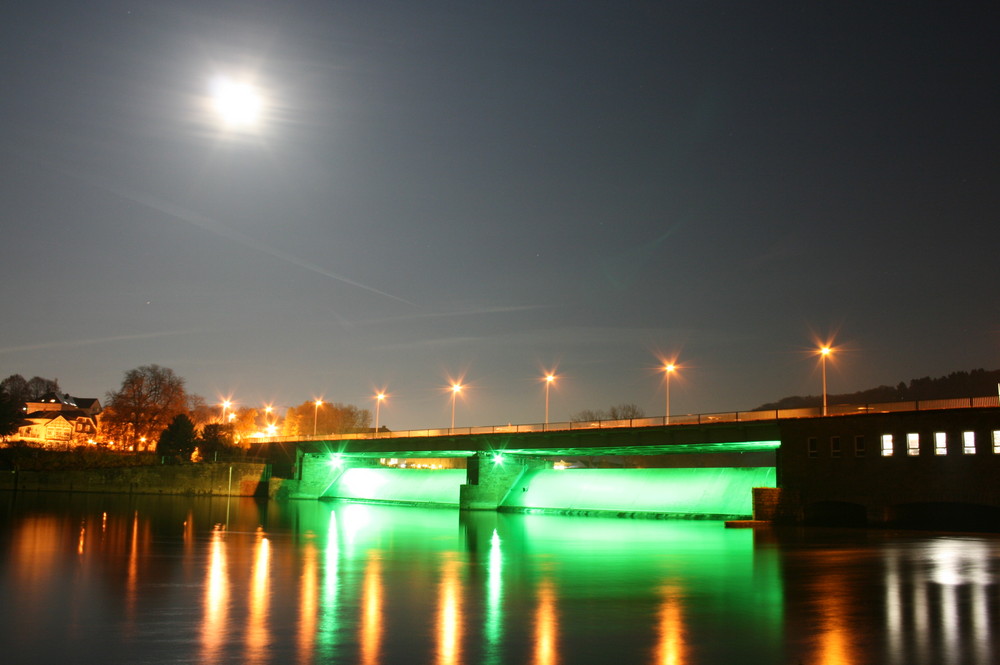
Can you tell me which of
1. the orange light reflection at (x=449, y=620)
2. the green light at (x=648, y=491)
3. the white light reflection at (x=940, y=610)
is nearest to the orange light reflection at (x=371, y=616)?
the orange light reflection at (x=449, y=620)

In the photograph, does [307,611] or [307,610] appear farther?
[307,610]

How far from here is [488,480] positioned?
9069 cm

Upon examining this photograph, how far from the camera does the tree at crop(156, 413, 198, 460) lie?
12644 centimetres

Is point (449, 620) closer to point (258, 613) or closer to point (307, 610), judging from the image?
point (307, 610)

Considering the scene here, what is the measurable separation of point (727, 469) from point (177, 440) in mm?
86503

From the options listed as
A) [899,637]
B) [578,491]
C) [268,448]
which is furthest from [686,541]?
[268,448]

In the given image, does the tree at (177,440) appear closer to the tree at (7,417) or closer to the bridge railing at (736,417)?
the tree at (7,417)

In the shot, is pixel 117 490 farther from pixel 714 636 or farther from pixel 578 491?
pixel 714 636

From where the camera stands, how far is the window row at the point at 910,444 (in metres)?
50.8

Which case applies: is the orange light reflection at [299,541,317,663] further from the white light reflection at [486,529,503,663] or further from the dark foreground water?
the white light reflection at [486,529,503,663]

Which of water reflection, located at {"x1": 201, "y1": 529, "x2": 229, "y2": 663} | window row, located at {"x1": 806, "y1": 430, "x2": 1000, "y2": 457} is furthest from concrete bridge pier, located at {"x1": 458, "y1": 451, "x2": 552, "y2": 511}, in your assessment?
water reflection, located at {"x1": 201, "y1": 529, "x2": 229, "y2": 663}

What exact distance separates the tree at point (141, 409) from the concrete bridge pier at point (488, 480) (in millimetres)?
71686

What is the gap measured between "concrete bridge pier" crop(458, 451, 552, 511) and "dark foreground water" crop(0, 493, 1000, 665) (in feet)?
166

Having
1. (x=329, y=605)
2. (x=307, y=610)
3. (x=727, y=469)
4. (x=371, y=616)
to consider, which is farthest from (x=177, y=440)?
(x=371, y=616)
